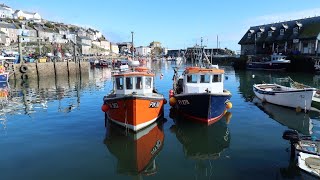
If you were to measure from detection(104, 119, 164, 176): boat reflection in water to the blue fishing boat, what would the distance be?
2085 millimetres

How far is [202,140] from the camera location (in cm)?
1533

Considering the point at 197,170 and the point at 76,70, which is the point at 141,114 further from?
the point at 76,70

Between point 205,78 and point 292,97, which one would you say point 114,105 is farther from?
point 292,97

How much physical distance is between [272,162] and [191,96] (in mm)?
6745

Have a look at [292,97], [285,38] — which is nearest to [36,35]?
[285,38]

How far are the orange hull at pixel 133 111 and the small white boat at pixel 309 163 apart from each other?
26.4ft

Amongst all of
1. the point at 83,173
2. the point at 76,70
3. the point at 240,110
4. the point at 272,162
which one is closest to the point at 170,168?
the point at 83,173

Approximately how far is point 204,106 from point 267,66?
49731mm

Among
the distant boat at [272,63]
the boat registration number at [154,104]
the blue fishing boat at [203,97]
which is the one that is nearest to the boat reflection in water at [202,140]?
the blue fishing boat at [203,97]

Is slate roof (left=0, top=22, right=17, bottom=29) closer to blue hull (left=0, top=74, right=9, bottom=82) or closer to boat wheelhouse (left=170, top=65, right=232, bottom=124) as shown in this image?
blue hull (left=0, top=74, right=9, bottom=82)

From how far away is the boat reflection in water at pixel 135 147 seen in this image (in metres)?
11.8

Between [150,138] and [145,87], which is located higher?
[145,87]

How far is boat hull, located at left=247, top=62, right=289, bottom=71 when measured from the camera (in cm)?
5912

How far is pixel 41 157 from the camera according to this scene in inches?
507
